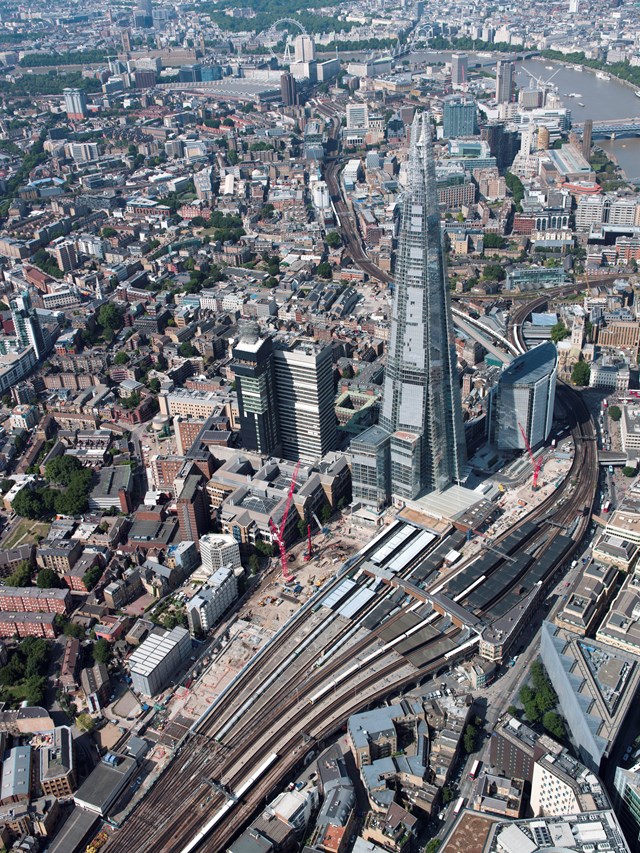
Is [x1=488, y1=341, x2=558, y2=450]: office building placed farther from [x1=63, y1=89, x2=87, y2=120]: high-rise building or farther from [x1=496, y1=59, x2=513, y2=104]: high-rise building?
[x1=63, y1=89, x2=87, y2=120]: high-rise building

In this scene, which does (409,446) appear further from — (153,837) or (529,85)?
(529,85)

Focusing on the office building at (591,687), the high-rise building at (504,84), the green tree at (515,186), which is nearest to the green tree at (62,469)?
the office building at (591,687)

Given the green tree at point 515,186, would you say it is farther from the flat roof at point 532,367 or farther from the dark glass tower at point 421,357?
the dark glass tower at point 421,357

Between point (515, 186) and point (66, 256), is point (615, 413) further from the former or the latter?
point (66, 256)

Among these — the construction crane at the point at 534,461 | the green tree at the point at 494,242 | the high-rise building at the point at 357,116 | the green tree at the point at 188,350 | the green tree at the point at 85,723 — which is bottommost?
the green tree at the point at 85,723

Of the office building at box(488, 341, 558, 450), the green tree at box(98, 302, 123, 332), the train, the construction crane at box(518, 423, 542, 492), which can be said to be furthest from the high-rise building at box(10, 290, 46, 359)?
the train

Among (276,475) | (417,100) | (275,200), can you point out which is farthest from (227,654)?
(417,100)
